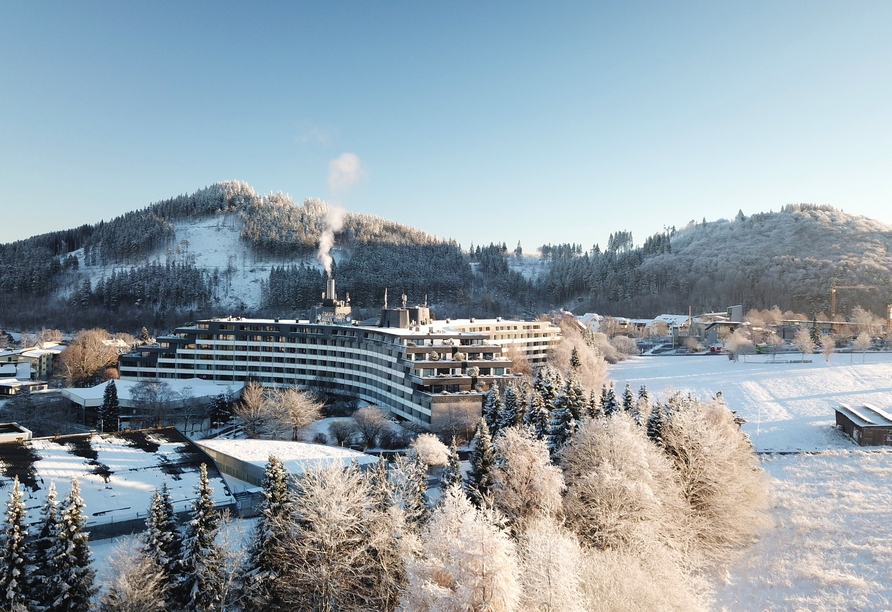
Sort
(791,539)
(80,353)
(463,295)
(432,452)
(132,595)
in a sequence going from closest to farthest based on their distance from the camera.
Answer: (132,595), (791,539), (432,452), (80,353), (463,295)

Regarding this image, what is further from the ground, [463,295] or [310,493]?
[463,295]

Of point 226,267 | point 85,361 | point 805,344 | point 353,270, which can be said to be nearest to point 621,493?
point 805,344

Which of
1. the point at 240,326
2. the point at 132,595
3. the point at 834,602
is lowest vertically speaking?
the point at 834,602

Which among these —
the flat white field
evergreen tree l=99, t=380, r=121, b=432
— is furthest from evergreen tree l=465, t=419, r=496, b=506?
evergreen tree l=99, t=380, r=121, b=432

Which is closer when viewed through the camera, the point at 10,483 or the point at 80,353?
the point at 10,483

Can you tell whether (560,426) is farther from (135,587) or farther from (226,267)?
(226,267)

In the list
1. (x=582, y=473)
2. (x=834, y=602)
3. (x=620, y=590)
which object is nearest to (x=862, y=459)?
(x=834, y=602)

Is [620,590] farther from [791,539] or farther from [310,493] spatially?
[791,539]
